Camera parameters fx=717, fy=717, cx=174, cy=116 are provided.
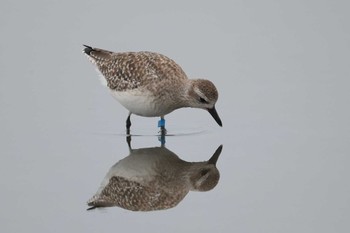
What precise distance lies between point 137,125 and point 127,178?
404cm

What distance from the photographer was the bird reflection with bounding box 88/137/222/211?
927cm

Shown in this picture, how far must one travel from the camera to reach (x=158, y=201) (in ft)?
30.3

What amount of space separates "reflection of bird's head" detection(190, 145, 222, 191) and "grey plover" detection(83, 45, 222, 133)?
1.82 meters

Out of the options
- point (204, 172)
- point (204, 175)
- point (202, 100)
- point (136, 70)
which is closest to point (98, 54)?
point (136, 70)

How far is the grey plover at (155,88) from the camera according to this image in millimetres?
12758

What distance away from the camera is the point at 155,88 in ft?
43.2

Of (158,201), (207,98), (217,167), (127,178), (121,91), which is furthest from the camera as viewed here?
(121,91)

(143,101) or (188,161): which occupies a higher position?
(143,101)

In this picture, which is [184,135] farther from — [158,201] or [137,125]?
[158,201]

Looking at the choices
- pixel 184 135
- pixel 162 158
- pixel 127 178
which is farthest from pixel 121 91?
pixel 127 178

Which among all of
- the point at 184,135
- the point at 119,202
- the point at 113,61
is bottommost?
the point at 119,202

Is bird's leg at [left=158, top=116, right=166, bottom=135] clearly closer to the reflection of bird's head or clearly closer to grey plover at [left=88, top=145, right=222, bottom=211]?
grey plover at [left=88, top=145, right=222, bottom=211]

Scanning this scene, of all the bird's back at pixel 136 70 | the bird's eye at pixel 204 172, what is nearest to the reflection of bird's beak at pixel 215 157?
the bird's eye at pixel 204 172

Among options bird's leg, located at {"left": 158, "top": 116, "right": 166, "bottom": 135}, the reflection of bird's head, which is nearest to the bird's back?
bird's leg, located at {"left": 158, "top": 116, "right": 166, "bottom": 135}
